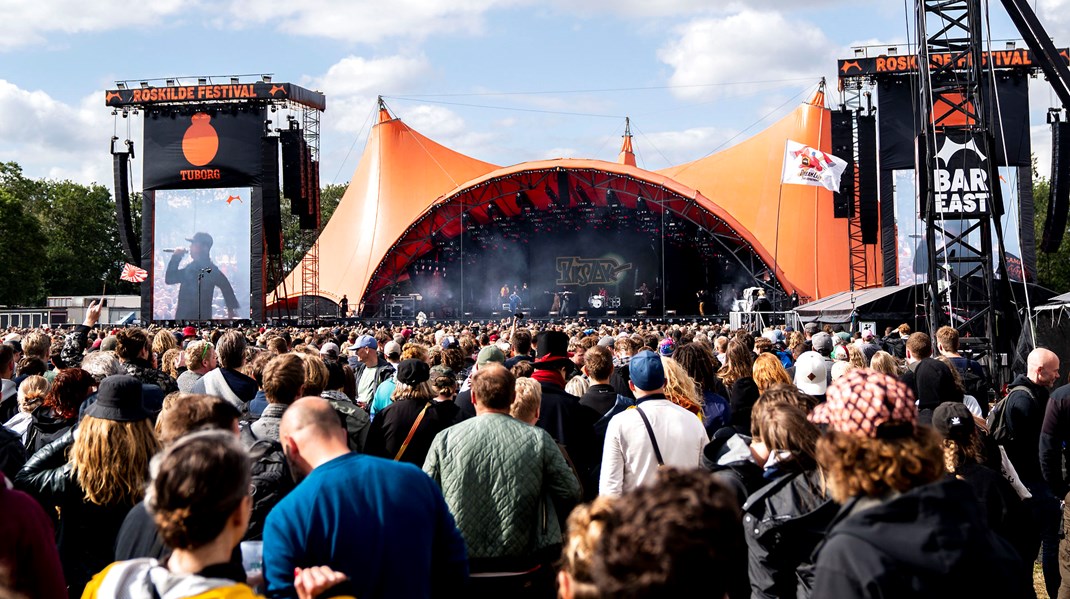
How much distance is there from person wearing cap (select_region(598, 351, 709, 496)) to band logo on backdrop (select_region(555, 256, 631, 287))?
34.3 meters

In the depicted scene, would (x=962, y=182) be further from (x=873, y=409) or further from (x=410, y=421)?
(x=873, y=409)

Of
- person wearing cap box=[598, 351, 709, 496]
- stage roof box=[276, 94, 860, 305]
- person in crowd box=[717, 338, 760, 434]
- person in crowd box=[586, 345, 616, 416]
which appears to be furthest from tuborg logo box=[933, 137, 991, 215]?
stage roof box=[276, 94, 860, 305]

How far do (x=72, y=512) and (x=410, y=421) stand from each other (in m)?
1.73

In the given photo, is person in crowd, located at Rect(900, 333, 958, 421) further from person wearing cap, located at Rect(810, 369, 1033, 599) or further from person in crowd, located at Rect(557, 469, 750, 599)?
person in crowd, located at Rect(557, 469, 750, 599)

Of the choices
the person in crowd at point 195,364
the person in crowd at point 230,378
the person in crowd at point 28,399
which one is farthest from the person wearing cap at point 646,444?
the person in crowd at point 195,364

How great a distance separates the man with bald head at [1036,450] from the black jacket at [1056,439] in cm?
36

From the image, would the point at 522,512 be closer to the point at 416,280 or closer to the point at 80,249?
the point at 416,280

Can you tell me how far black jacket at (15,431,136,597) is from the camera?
11.0ft

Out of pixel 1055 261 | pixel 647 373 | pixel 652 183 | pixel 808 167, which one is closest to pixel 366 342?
pixel 647 373

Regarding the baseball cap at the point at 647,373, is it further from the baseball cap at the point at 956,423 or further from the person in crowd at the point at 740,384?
the person in crowd at the point at 740,384

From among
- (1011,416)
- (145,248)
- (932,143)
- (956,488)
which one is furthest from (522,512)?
(145,248)

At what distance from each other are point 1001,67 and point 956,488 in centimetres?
2937

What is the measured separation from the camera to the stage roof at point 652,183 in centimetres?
3130

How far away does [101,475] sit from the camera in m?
3.21
